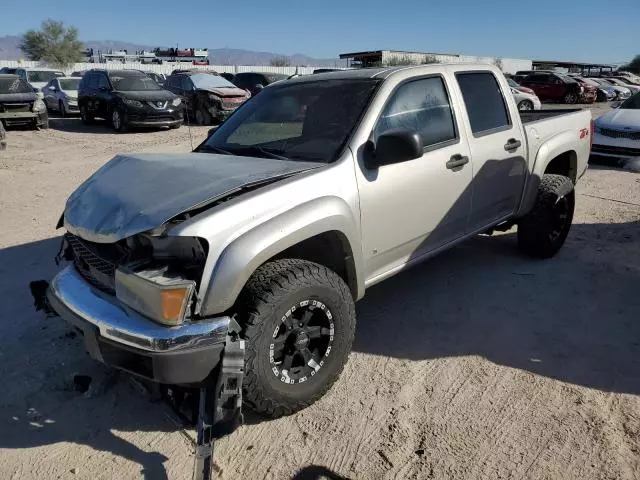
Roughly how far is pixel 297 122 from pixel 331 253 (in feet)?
3.60

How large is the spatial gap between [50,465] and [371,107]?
268 cm

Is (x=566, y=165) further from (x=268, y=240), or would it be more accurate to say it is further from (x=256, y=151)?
(x=268, y=240)

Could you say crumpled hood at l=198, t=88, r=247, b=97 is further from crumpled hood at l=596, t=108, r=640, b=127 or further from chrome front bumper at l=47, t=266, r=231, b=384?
chrome front bumper at l=47, t=266, r=231, b=384

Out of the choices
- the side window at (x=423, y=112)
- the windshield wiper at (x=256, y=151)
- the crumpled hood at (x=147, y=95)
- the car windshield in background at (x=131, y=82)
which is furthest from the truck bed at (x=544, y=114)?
the car windshield in background at (x=131, y=82)

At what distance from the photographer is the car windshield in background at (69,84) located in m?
19.1

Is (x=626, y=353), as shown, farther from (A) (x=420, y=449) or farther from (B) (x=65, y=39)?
(B) (x=65, y=39)

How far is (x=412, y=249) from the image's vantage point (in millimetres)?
3740

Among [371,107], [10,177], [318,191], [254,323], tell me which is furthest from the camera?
[10,177]

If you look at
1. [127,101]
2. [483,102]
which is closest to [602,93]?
[127,101]

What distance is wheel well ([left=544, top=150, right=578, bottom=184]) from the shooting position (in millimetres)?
5499

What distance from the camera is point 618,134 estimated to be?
10055mm

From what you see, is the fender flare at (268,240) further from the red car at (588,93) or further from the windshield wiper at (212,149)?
the red car at (588,93)

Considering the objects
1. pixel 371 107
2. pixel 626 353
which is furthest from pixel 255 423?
pixel 626 353

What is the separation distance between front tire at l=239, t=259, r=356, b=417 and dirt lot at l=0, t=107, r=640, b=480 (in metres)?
0.20
